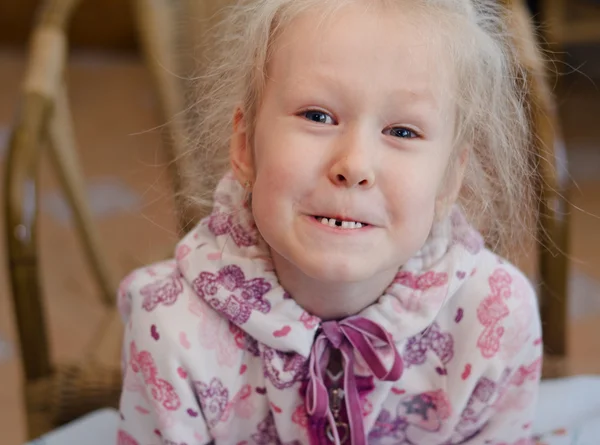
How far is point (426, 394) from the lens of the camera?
0.80 meters

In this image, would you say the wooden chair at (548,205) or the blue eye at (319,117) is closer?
the blue eye at (319,117)

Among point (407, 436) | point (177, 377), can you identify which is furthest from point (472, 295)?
point (177, 377)

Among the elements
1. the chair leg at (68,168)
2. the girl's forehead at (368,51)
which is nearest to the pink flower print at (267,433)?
the girl's forehead at (368,51)

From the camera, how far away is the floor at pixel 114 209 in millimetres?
1608

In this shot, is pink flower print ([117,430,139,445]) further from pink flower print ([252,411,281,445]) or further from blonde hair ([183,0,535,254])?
blonde hair ([183,0,535,254])

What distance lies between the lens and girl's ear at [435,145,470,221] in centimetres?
74

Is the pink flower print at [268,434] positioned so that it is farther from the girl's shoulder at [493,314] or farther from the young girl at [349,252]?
the girl's shoulder at [493,314]

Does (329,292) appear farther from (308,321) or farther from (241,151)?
(241,151)

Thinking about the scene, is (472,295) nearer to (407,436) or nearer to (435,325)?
(435,325)

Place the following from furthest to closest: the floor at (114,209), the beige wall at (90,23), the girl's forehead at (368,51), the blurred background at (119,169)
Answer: the beige wall at (90,23), the floor at (114,209), the blurred background at (119,169), the girl's forehead at (368,51)

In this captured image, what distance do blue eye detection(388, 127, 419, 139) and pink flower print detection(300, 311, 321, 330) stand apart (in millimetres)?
189

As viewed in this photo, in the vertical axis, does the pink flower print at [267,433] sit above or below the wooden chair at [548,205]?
below

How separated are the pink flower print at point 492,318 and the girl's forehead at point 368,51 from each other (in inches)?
8.7

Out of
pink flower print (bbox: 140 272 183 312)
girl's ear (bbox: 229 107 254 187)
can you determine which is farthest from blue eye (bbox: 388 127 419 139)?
pink flower print (bbox: 140 272 183 312)
